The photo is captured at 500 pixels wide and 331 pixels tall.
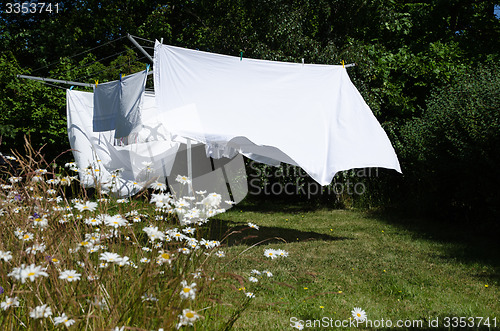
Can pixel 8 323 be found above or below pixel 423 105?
below

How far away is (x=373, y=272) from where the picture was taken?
3596 millimetres

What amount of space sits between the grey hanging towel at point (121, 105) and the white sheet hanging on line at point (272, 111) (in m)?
0.47

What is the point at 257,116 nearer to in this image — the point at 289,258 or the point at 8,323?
the point at 289,258

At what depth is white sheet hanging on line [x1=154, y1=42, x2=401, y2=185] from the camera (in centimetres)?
423

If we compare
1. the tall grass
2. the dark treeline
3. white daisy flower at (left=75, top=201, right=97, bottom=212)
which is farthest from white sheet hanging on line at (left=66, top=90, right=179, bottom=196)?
white daisy flower at (left=75, top=201, right=97, bottom=212)

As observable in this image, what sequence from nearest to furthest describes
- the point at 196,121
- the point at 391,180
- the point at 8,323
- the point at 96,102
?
the point at 8,323 < the point at 196,121 < the point at 96,102 < the point at 391,180

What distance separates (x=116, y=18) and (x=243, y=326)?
483 inches

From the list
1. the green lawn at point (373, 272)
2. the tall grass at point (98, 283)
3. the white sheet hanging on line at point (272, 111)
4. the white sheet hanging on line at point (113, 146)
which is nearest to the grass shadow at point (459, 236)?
the green lawn at point (373, 272)

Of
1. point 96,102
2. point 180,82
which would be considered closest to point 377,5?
point 180,82

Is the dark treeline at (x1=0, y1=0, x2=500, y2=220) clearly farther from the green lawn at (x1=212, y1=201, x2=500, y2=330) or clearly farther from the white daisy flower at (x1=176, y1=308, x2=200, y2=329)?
the white daisy flower at (x1=176, y1=308, x2=200, y2=329)

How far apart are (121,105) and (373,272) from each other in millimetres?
3395

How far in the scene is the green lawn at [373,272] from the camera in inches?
104

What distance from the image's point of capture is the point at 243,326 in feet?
7.70

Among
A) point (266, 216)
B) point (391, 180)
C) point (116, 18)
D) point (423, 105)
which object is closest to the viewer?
point (266, 216)
